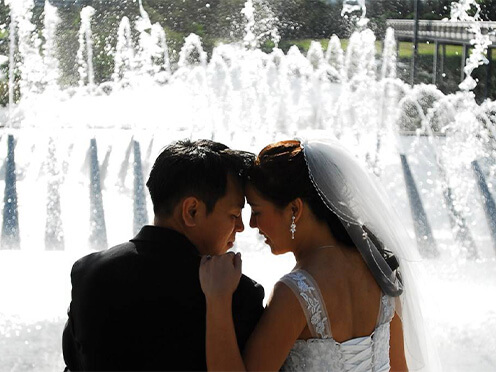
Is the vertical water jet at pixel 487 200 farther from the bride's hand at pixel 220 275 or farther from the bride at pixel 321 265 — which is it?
the bride's hand at pixel 220 275

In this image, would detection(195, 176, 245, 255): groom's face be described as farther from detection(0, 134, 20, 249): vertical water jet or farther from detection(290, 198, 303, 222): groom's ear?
detection(0, 134, 20, 249): vertical water jet

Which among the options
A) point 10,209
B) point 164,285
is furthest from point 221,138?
point 164,285

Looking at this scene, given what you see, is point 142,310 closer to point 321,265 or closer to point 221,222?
point 221,222

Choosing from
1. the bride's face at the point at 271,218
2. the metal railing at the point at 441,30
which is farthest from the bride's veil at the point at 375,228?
the metal railing at the point at 441,30

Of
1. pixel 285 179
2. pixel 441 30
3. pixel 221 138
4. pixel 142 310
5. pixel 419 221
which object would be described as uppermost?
pixel 441 30

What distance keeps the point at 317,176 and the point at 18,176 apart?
21.2 ft

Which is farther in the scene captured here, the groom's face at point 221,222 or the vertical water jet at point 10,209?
the vertical water jet at point 10,209

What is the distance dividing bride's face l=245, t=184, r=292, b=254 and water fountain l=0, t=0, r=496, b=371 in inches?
101

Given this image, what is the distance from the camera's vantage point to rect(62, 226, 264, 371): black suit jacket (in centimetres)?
205

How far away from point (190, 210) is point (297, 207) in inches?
13.8

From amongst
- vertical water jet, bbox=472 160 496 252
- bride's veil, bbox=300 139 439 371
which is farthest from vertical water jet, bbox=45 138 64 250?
bride's veil, bbox=300 139 439 371

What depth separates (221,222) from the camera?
2.27 meters

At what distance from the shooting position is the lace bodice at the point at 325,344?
7.52ft

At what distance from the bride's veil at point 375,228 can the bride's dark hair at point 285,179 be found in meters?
0.02
